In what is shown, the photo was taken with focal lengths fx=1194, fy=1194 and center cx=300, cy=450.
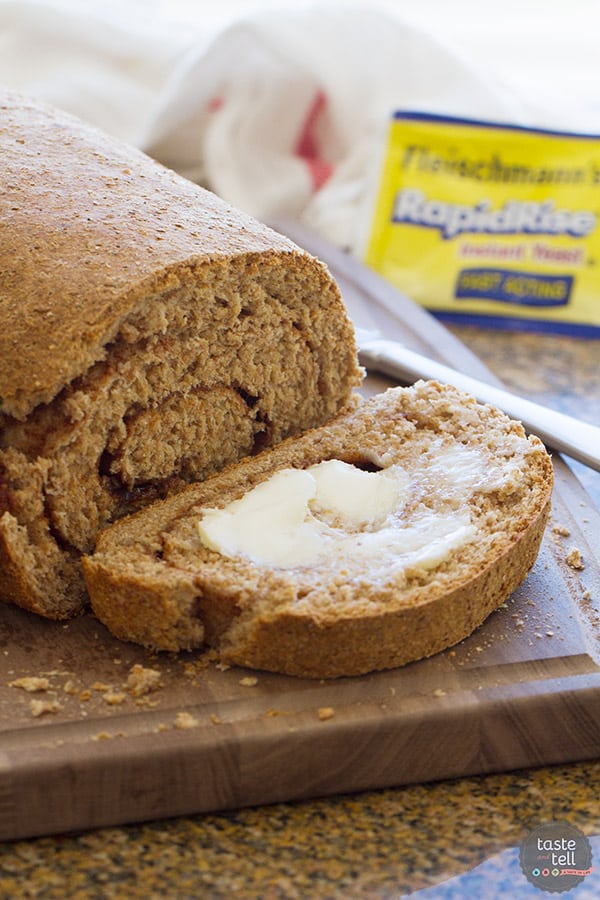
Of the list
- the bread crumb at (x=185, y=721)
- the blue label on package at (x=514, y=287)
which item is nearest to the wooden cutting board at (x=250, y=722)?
the bread crumb at (x=185, y=721)

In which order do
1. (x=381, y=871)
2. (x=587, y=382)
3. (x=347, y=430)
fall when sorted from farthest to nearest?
(x=587, y=382) → (x=347, y=430) → (x=381, y=871)

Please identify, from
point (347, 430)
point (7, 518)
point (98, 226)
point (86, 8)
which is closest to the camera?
point (7, 518)

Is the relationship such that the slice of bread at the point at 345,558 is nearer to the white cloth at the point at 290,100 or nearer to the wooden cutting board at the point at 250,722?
the wooden cutting board at the point at 250,722

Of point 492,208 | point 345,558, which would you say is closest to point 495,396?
point 345,558

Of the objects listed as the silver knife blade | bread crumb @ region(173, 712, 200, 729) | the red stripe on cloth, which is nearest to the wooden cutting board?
bread crumb @ region(173, 712, 200, 729)

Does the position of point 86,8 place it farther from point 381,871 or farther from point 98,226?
point 381,871

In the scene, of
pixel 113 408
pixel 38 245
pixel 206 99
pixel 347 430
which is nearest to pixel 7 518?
pixel 113 408

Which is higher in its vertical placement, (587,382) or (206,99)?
(206,99)
